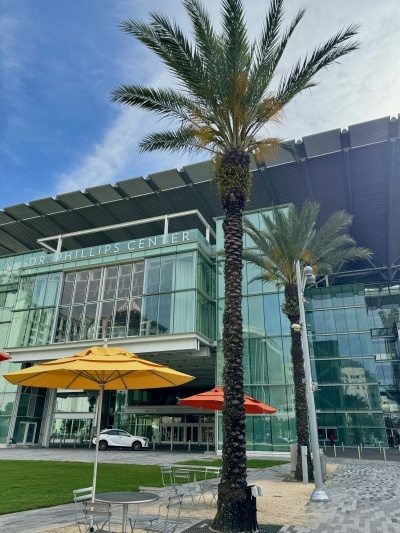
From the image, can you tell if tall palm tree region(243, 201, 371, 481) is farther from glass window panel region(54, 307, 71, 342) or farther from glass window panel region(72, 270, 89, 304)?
glass window panel region(54, 307, 71, 342)

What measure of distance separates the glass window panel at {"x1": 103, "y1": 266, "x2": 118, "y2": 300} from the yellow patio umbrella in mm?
23547

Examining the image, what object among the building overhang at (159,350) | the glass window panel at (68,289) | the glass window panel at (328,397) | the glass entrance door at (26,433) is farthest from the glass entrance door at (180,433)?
the glass window panel at (68,289)

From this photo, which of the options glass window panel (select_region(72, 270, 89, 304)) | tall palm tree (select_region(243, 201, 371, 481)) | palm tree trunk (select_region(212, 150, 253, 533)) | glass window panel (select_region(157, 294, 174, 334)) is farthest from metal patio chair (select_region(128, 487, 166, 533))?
glass window panel (select_region(72, 270, 89, 304))

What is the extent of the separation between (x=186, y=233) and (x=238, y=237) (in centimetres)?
2106

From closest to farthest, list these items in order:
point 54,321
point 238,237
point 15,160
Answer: point 238,237, point 15,160, point 54,321

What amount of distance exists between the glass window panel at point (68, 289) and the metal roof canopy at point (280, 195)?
5166 mm

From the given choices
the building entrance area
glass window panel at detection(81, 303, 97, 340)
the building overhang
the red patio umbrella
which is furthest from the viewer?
the building entrance area

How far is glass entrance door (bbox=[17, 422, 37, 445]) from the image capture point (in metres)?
30.9

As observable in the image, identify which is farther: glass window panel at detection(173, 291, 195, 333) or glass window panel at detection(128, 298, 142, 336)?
glass window panel at detection(128, 298, 142, 336)

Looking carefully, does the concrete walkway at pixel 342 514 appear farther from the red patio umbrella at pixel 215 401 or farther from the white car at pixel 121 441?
the white car at pixel 121 441

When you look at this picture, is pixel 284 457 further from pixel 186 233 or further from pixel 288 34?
pixel 288 34

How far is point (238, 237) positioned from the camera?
9492 mm

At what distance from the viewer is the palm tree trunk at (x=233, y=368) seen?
7.29 meters

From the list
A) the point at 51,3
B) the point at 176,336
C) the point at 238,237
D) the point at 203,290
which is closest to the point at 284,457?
the point at 176,336
